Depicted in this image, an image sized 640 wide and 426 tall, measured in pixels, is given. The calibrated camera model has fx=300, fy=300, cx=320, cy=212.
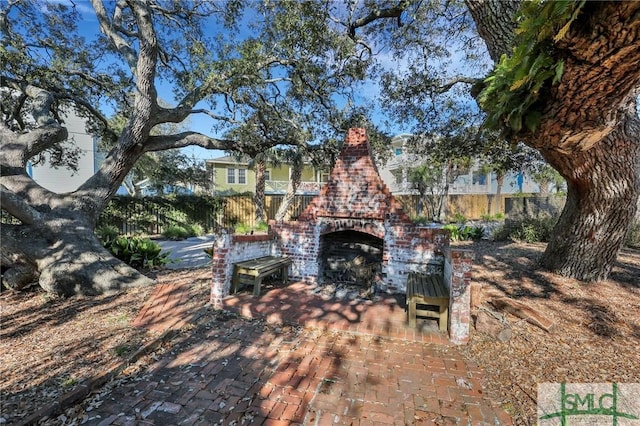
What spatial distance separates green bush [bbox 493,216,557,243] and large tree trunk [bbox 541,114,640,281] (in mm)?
4802

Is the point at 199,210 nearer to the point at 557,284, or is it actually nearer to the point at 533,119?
the point at 557,284

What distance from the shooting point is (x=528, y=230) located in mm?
10289

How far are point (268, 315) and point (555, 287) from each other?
15.6 ft

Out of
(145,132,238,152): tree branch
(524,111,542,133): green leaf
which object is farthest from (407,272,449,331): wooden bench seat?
(145,132,238,152): tree branch

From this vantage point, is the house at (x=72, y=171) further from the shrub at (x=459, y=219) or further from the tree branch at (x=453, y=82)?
the shrub at (x=459, y=219)

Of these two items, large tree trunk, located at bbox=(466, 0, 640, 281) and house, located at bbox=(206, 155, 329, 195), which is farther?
house, located at bbox=(206, 155, 329, 195)

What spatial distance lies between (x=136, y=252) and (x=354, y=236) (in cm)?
533

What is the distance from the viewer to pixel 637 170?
182 inches

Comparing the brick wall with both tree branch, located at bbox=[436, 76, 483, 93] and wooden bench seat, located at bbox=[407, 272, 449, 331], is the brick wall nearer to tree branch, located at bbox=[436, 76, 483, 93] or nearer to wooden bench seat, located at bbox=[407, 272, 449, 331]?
wooden bench seat, located at bbox=[407, 272, 449, 331]

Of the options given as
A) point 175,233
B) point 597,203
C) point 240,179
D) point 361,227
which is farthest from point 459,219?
→ point 240,179

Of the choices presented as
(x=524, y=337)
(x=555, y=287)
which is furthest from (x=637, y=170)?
(x=524, y=337)

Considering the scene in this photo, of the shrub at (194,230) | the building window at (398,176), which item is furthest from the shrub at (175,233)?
the building window at (398,176)

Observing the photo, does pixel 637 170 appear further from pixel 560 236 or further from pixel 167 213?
pixel 167 213

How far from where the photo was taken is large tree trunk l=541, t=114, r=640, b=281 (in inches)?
171
